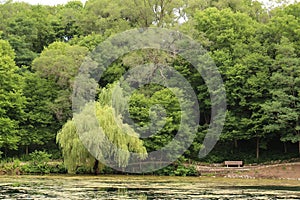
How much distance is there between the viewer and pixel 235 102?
157 feet

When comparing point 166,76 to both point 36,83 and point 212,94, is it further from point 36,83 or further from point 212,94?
point 36,83

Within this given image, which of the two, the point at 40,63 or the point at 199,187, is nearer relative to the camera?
the point at 199,187

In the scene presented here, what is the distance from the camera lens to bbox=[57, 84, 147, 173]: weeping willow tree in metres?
35.8

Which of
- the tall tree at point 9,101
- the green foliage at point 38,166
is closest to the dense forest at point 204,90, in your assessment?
the tall tree at point 9,101

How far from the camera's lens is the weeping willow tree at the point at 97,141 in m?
35.8

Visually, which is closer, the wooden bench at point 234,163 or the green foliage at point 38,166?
the green foliage at point 38,166

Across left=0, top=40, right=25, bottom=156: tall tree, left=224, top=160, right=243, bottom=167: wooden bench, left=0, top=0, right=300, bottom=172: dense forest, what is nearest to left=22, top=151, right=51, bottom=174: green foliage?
left=0, top=0, right=300, bottom=172: dense forest

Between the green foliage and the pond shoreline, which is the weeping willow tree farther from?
the pond shoreline

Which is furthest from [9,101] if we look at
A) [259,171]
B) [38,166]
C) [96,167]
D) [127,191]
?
[127,191]

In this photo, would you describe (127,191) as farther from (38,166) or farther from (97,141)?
(38,166)

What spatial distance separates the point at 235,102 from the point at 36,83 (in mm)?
17637

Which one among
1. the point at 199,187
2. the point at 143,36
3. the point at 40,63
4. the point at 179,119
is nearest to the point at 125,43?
the point at 143,36

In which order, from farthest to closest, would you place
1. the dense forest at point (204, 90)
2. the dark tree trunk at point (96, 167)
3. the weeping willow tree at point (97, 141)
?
the dense forest at point (204, 90)
the dark tree trunk at point (96, 167)
the weeping willow tree at point (97, 141)

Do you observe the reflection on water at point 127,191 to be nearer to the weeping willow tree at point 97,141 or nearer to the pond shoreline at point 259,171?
the weeping willow tree at point 97,141
